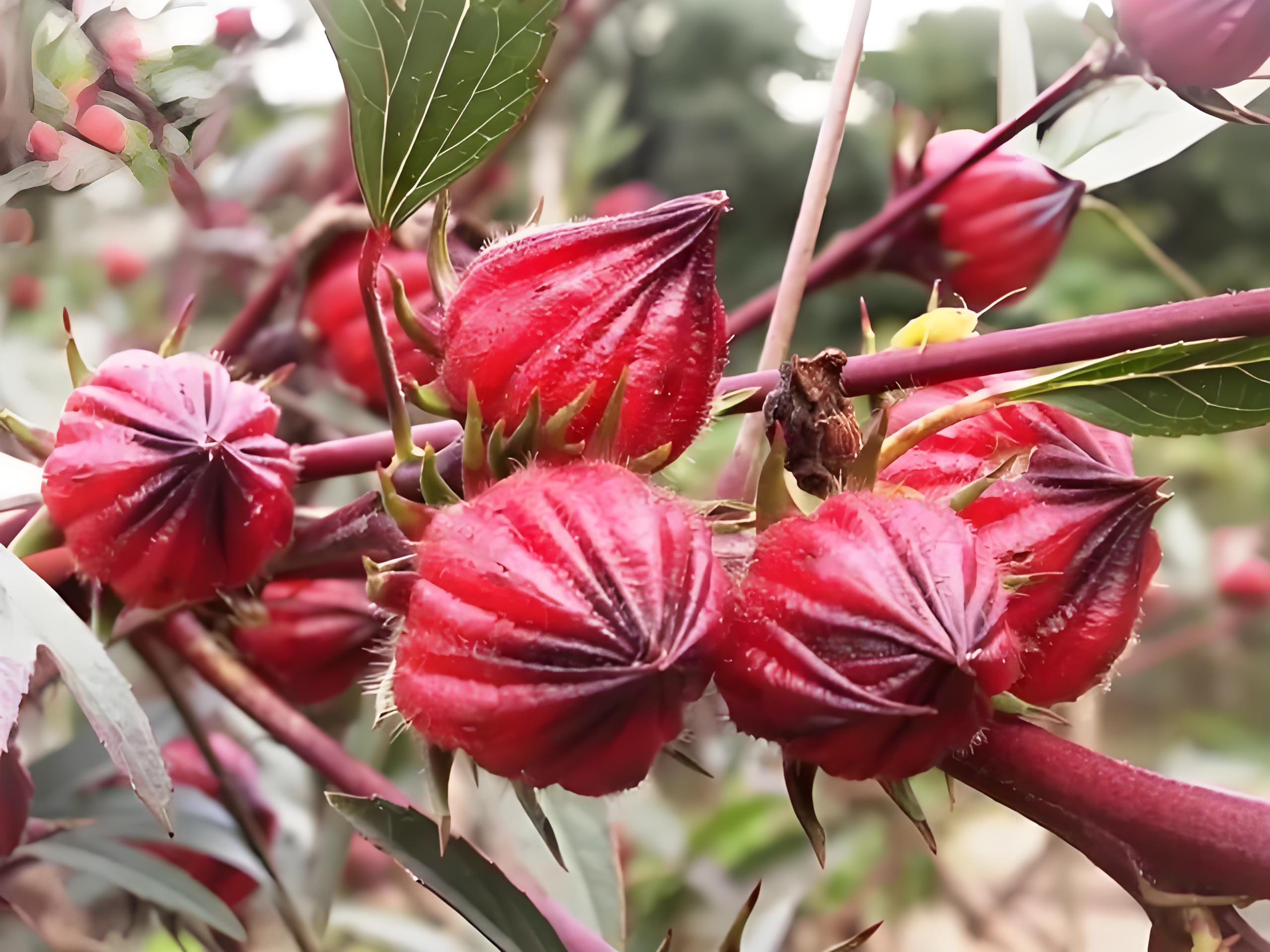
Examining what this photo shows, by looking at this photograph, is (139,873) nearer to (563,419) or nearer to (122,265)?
(563,419)

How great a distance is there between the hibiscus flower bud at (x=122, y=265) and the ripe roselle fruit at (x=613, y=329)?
698 mm

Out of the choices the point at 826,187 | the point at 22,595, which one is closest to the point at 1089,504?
the point at 826,187

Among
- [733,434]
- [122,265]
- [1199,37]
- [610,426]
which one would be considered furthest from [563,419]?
[122,265]

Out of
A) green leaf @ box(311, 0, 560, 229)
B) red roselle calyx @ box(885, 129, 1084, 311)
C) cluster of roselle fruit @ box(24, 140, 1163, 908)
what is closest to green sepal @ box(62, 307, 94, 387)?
cluster of roselle fruit @ box(24, 140, 1163, 908)

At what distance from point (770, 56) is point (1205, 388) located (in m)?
1.09

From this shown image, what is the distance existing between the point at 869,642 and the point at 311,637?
303 millimetres

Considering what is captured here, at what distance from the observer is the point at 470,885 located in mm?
294

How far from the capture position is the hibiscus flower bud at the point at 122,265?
819mm

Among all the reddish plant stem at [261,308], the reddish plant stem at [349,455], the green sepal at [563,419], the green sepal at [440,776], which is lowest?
the reddish plant stem at [261,308]

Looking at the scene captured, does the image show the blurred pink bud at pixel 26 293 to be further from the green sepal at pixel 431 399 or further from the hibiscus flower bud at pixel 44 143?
the green sepal at pixel 431 399

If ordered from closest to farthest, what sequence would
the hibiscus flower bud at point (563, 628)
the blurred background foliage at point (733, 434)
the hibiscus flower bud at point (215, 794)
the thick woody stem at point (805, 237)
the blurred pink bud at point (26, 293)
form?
the hibiscus flower bud at point (563, 628) → the thick woody stem at point (805, 237) → the hibiscus flower bud at point (215, 794) → the blurred background foliage at point (733, 434) → the blurred pink bud at point (26, 293)

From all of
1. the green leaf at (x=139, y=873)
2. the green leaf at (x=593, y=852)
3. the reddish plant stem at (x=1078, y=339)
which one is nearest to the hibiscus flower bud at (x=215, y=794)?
the green leaf at (x=139, y=873)

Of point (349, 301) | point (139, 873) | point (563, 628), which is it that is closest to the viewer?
point (563, 628)

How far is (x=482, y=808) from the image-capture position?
1.92ft
